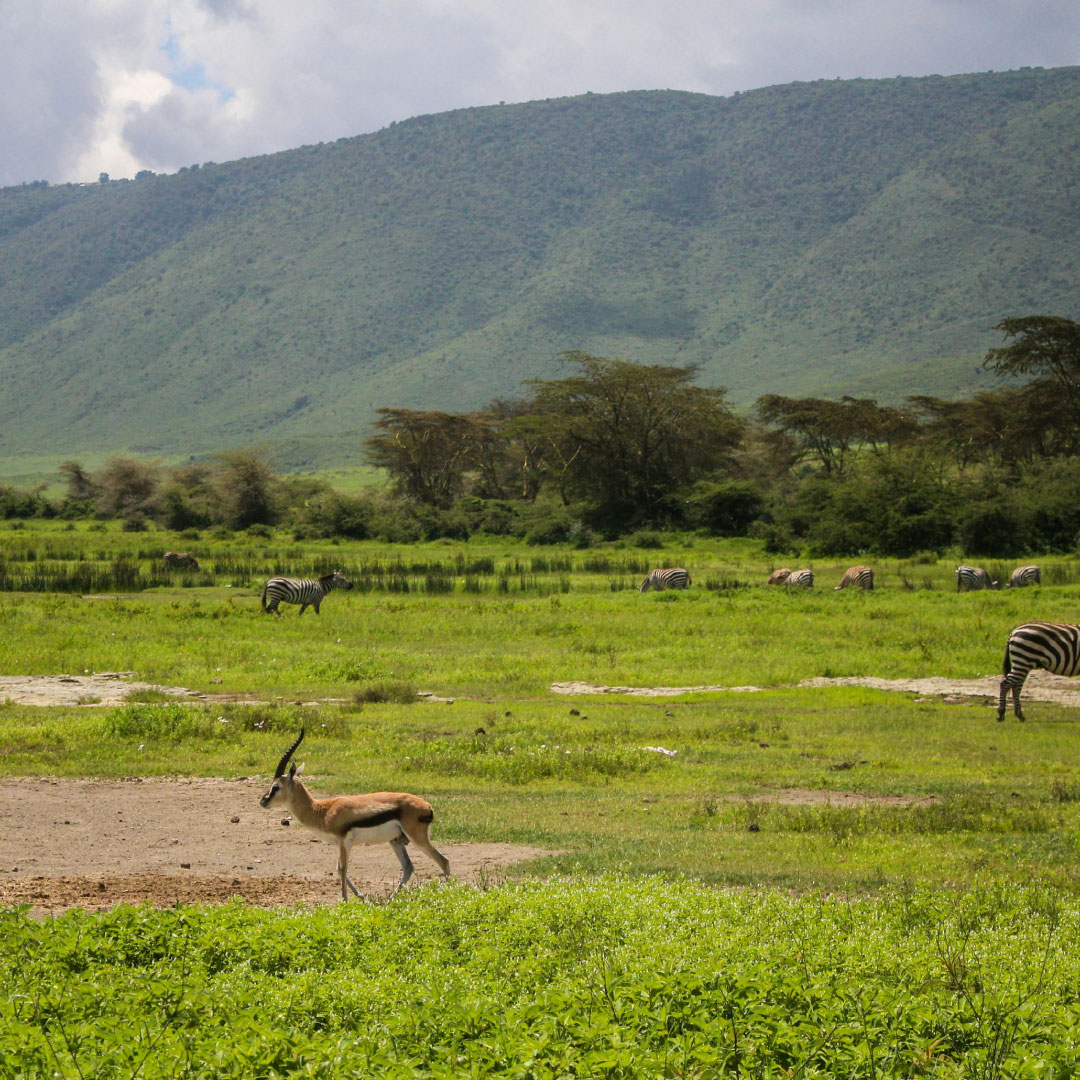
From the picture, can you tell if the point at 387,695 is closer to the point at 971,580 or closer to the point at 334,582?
the point at 334,582

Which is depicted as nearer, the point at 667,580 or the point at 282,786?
the point at 282,786

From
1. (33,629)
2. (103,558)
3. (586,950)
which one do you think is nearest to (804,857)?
(586,950)

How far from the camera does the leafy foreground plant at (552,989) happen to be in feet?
15.8

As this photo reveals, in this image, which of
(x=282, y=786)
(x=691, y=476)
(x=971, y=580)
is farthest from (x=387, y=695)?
(x=691, y=476)

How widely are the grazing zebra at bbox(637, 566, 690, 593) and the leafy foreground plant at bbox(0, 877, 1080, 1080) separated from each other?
26.5 m

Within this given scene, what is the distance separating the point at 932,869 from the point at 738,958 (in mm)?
3671

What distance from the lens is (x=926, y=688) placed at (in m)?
20.1

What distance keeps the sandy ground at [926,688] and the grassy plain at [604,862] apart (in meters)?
0.43

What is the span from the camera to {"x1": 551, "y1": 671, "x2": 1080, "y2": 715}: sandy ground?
19609 millimetres

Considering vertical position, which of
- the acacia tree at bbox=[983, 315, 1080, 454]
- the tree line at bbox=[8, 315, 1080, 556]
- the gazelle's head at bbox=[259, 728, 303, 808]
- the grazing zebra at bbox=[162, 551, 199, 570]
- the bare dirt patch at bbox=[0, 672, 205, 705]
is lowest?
the bare dirt patch at bbox=[0, 672, 205, 705]

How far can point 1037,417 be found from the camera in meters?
58.8

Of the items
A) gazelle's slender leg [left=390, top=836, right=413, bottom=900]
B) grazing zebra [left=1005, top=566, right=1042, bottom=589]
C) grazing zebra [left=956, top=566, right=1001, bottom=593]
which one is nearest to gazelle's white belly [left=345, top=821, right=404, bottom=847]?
gazelle's slender leg [left=390, top=836, right=413, bottom=900]

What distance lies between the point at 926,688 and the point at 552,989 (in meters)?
15.9

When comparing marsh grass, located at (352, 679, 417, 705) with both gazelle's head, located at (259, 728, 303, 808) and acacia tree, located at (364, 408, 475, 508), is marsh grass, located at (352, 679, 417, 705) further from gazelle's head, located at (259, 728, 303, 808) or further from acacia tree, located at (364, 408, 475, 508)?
acacia tree, located at (364, 408, 475, 508)
